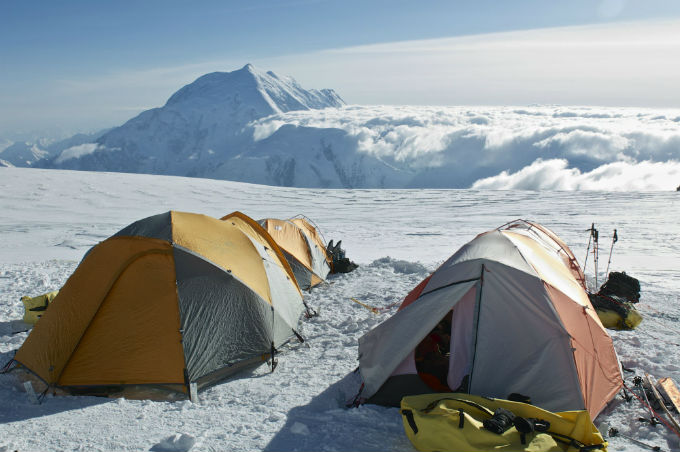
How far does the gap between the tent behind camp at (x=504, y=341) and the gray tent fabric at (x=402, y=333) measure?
0.04ft

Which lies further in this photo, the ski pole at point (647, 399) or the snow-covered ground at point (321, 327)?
the ski pole at point (647, 399)

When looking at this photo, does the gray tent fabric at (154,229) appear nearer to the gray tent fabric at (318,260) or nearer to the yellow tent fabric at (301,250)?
the yellow tent fabric at (301,250)

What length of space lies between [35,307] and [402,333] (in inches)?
271

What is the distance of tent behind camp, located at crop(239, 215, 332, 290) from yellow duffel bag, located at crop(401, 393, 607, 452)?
6937 millimetres

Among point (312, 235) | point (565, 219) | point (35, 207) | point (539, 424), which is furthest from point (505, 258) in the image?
point (35, 207)

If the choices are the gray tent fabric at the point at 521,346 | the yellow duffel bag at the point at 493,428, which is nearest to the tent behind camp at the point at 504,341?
the gray tent fabric at the point at 521,346

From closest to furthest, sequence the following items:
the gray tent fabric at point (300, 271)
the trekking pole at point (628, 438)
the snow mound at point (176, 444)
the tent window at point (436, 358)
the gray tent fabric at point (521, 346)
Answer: the snow mound at point (176, 444), the trekking pole at point (628, 438), the gray tent fabric at point (521, 346), the tent window at point (436, 358), the gray tent fabric at point (300, 271)

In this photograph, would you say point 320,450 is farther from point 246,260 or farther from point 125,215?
point 125,215

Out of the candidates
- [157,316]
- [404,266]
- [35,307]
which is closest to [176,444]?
[157,316]

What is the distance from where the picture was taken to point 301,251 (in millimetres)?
11906

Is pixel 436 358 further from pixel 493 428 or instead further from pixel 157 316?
pixel 157 316

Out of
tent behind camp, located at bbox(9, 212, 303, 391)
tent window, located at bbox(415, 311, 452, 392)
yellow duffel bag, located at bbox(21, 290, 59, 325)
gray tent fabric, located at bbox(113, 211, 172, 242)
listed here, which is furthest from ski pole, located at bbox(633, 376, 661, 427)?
yellow duffel bag, located at bbox(21, 290, 59, 325)

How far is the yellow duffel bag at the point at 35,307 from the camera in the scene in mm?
8305

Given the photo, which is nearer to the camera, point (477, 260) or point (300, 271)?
point (477, 260)
